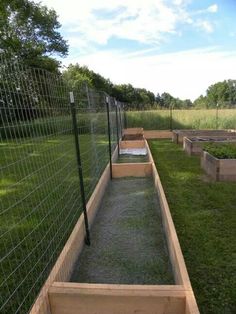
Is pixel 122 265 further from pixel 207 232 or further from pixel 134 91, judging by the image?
pixel 134 91

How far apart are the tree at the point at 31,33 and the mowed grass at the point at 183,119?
29.9 feet

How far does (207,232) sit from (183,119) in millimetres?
15233

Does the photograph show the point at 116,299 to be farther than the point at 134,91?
No

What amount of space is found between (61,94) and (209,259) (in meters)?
2.34

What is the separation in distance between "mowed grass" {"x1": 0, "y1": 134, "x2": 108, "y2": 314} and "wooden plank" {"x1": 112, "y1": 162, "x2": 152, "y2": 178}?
716 mm

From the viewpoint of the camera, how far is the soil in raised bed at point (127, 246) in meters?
2.86

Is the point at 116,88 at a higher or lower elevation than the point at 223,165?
lower

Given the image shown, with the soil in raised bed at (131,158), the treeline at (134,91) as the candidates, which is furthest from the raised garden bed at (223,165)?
the treeline at (134,91)

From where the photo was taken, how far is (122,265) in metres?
3.04

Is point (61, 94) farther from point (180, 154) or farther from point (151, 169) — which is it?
point (180, 154)

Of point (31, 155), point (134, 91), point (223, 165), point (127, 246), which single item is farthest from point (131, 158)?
point (134, 91)

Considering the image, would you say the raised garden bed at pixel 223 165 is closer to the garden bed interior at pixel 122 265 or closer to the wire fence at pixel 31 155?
the garden bed interior at pixel 122 265

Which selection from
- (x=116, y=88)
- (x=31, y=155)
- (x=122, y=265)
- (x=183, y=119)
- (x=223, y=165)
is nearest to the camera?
(x=31, y=155)

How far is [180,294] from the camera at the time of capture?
218 cm
